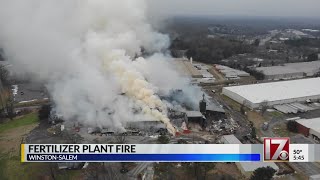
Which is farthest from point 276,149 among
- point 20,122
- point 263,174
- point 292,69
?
point 292,69

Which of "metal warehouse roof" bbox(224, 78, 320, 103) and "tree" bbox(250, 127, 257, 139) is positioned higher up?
"metal warehouse roof" bbox(224, 78, 320, 103)

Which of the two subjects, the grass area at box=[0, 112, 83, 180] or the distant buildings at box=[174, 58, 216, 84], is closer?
the grass area at box=[0, 112, 83, 180]

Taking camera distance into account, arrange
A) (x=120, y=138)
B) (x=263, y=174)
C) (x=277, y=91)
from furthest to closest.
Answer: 1. (x=277, y=91)
2. (x=120, y=138)
3. (x=263, y=174)

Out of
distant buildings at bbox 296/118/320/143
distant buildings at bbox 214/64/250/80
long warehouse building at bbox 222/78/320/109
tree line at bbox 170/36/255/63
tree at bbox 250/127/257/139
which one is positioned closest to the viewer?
distant buildings at bbox 296/118/320/143

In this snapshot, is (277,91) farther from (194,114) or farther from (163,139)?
(163,139)

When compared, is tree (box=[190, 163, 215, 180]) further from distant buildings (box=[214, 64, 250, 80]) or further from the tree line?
the tree line

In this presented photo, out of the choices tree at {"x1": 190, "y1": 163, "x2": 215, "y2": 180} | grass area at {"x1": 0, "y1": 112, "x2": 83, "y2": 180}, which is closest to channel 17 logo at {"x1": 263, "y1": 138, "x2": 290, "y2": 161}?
tree at {"x1": 190, "y1": 163, "x2": 215, "y2": 180}

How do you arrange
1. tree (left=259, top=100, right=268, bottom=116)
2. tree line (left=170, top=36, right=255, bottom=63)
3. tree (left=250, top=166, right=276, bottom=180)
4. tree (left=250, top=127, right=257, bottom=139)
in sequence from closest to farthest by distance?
tree (left=250, top=166, right=276, bottom=180) < tree (left=250, top=127, right=257, bottom=139) < tree (left=259, top=100, right=268, bottom=116) < tree line (left=170, top=36, right=255, bottom=63)
